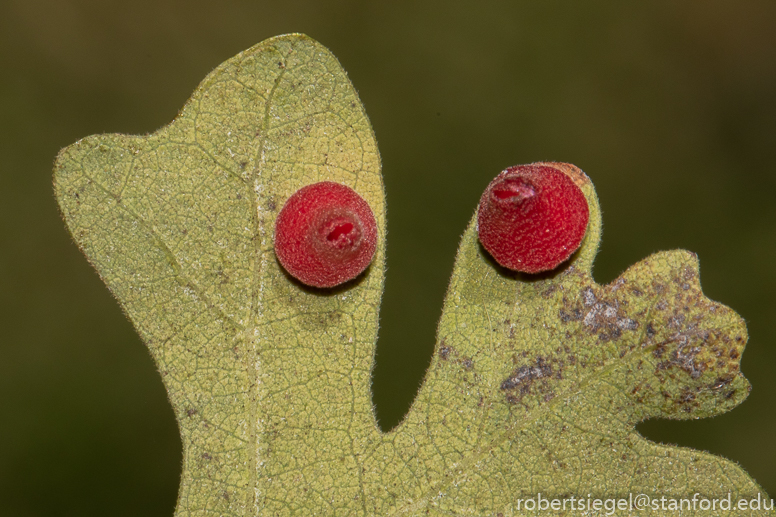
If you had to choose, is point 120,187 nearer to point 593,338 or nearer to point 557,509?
point 593,338

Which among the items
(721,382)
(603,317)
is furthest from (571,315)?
(721,382)

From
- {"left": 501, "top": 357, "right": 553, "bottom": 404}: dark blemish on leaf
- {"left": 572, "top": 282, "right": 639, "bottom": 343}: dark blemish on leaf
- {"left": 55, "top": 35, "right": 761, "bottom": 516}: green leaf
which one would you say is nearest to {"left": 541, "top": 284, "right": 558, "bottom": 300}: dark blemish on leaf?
{"left": 55, "top": 35, "right": 761, "bottom": 516}: green leaf

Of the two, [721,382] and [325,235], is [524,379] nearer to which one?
[721,382]

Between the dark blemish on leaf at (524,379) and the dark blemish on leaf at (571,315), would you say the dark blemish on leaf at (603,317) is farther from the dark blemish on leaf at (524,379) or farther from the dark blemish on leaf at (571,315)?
the dark blemish on leaf at (524,379)

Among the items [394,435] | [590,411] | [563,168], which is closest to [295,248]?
[394,435]

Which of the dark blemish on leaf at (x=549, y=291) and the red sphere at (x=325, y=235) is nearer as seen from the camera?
the red sphere at (x=325, y=235)

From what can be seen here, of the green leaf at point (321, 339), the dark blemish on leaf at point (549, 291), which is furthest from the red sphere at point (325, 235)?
the dark blemish on leaf at point (549, 291)
